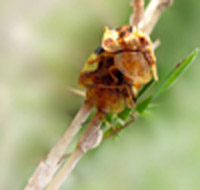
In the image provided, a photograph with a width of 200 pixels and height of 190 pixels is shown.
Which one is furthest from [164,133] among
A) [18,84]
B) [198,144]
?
[18,84]

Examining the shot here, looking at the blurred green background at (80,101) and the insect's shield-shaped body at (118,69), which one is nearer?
the insect's shield-shaped body at (118,69)

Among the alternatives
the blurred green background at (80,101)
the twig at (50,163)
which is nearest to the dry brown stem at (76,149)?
the twig at (50,163)

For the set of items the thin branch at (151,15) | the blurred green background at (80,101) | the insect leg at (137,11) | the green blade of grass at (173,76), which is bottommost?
the blurred green background at (80,101)

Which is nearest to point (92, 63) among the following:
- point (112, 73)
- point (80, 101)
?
point (112, 73)

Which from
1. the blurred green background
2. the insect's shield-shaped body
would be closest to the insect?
the insect's shield-shaped body

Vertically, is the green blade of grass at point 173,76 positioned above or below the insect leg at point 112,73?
below

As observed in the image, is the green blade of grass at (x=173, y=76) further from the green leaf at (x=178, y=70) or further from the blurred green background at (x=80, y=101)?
the blurred green background at (x=80, y=101)
